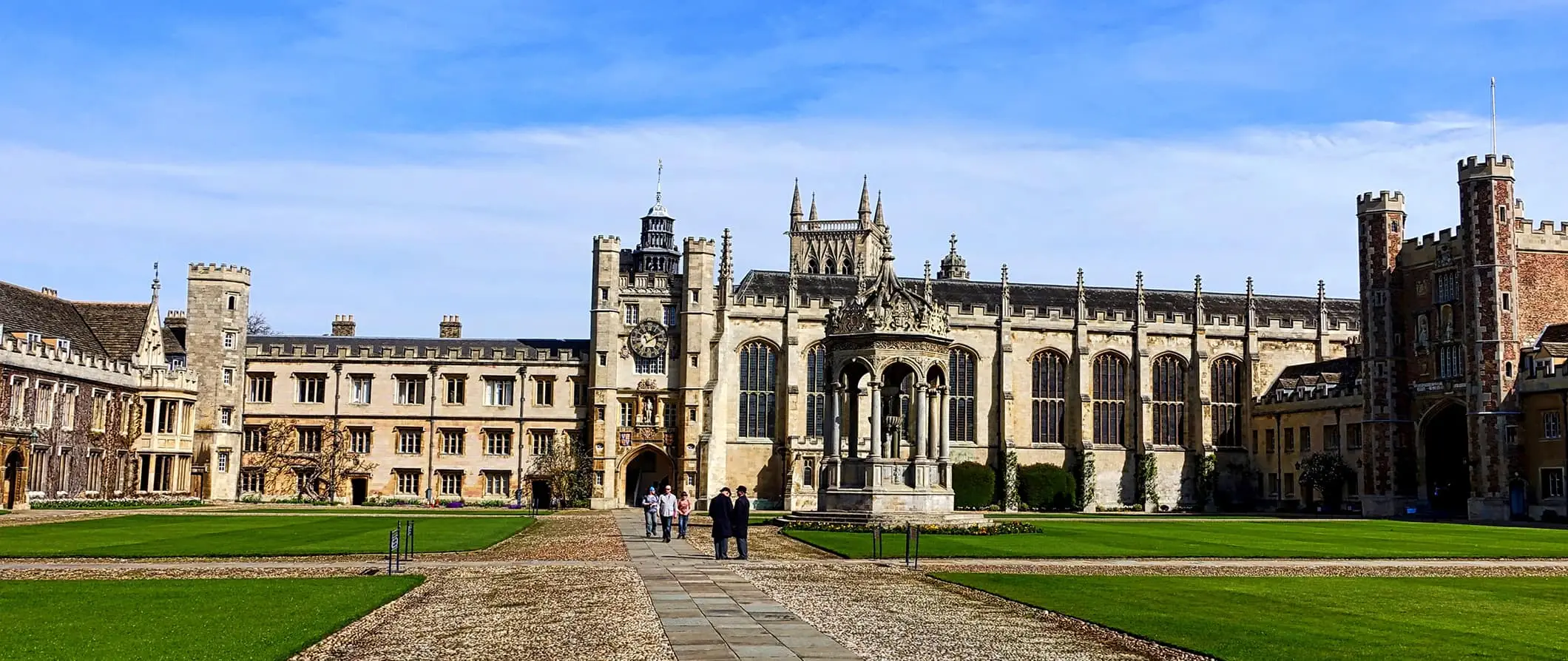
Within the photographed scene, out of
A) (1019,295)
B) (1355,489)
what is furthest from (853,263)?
(1355,489)

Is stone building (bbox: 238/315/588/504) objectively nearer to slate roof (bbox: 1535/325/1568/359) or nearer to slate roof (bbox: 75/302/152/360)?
slate roof (bbox: 75/302/152/360)

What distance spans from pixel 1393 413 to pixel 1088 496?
1467 centimetres

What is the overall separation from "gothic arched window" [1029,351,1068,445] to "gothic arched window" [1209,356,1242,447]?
8.25 m

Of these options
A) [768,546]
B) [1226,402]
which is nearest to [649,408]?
[1226,402]

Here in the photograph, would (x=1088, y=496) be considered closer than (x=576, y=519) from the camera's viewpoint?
No

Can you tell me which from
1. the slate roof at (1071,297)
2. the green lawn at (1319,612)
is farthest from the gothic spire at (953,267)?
the green lawn at (1319,612)

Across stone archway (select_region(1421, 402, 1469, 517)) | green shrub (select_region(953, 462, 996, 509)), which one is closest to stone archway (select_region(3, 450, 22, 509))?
green shrub (select_region(953, 462, 996, 509))

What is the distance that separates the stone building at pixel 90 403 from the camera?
179 ft

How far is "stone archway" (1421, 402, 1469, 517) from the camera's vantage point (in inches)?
2414

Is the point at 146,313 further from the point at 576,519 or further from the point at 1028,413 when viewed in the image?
the point at 1028,413

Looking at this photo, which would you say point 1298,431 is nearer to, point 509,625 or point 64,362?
point 64,362

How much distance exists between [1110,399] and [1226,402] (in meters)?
6.42

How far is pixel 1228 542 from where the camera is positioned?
34906 millimetres

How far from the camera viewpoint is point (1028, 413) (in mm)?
71562
